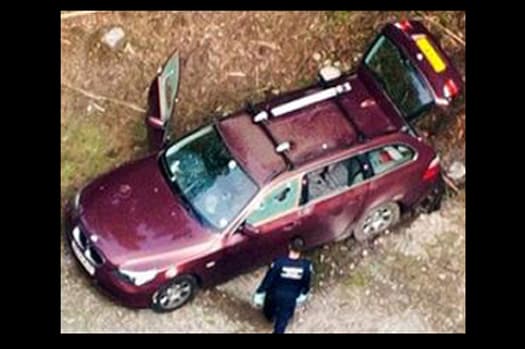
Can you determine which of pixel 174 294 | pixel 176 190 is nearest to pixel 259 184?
pixel 176 190

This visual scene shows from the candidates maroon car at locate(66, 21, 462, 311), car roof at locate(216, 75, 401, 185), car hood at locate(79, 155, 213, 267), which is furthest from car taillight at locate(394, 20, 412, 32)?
car hood at locate(79, 155, 213, 267)

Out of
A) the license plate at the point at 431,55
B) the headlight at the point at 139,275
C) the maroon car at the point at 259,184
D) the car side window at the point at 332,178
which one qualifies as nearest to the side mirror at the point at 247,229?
the maroon car at the point at 259,184

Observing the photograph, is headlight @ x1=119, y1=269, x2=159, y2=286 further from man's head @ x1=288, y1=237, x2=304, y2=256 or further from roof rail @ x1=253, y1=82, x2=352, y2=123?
roof rail @ x1=253, y1=82, x2=352, y2=123

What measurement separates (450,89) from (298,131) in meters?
1.70

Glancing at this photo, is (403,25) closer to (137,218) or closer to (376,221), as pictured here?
(376,221)

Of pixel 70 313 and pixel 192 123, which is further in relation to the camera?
pixel 192 123

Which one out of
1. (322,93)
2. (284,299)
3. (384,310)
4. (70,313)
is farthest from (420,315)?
(70,313)

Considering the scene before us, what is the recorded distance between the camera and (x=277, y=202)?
13680 mm

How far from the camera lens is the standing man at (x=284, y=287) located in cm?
1327

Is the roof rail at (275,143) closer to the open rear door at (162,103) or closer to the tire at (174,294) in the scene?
the open rear door at (162,103)

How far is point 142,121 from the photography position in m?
15.4

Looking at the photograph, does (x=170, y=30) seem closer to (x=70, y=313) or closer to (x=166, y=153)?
(x=166, y=153)

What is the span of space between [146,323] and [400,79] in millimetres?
3686

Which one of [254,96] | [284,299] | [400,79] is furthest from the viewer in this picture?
[254,96]
